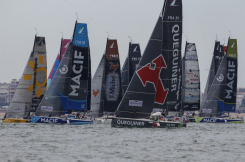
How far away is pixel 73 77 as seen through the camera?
56875mm

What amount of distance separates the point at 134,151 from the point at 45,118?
22969mm

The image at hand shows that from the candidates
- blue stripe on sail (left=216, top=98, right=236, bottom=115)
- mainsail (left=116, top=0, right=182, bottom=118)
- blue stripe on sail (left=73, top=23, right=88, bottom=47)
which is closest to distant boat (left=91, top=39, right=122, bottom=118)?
blue stripe on sail (left=216, top=98, right=236, bottom=115)

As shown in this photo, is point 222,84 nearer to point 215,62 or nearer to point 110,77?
point 215,62

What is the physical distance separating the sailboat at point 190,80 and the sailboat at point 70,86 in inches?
842

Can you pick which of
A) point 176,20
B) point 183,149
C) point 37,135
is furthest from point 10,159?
point 176,20

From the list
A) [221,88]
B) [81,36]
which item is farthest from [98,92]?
[221,88]

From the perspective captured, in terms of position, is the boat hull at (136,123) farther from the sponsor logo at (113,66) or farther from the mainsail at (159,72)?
the sponsor logo at (113,66)

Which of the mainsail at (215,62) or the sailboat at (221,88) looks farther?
the mainsail at (215,62)

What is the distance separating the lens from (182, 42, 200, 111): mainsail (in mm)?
78062

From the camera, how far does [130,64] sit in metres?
81.8

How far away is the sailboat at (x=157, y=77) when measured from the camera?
45.7 meters

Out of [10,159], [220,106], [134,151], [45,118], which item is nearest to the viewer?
[10,159]

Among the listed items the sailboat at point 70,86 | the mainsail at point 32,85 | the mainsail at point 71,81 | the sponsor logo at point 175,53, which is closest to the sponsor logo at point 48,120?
the sailboat at point 70,86

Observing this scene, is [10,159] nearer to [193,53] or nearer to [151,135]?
[151,135]
